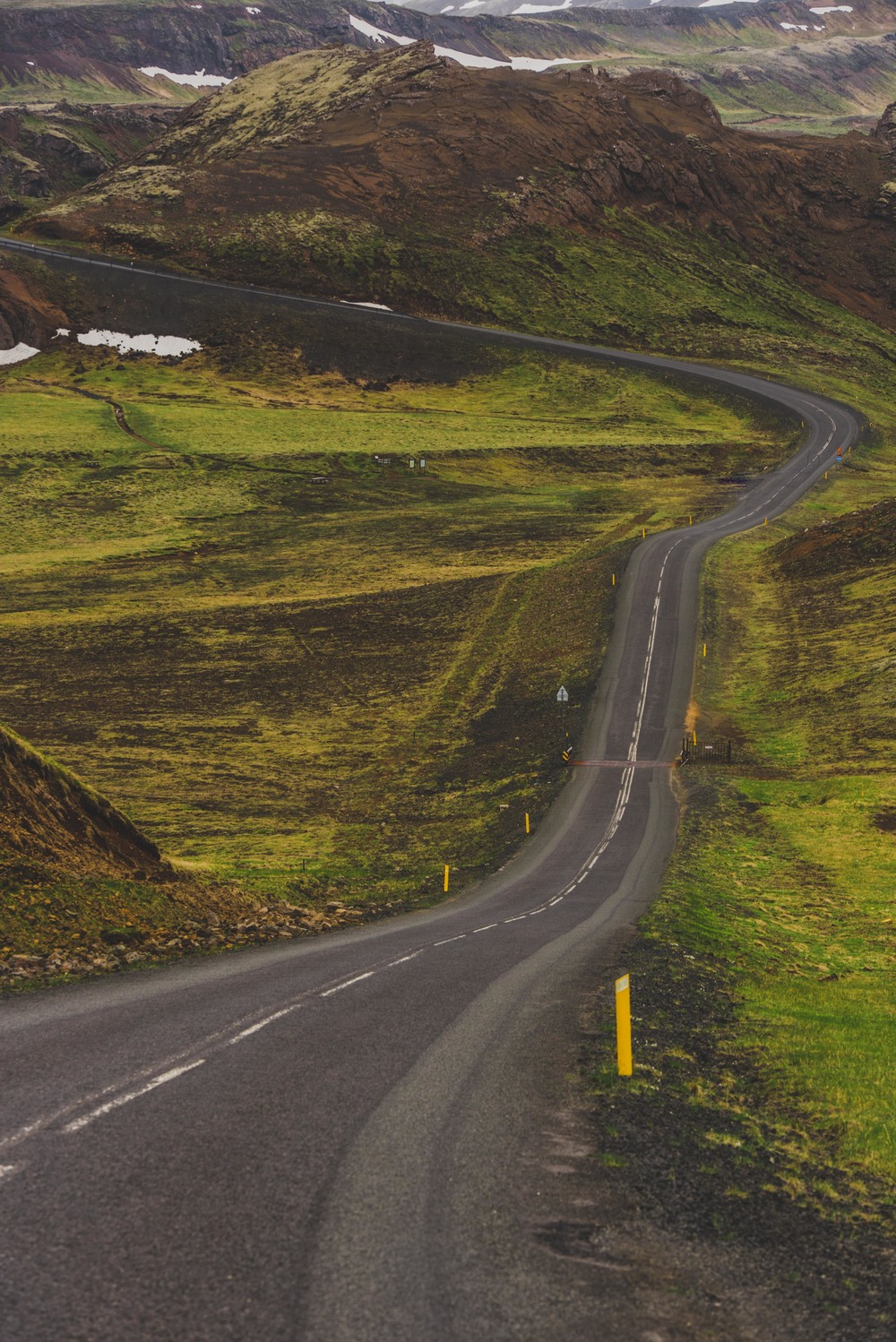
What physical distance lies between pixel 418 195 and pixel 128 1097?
189 meters

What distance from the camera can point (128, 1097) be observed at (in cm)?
1062

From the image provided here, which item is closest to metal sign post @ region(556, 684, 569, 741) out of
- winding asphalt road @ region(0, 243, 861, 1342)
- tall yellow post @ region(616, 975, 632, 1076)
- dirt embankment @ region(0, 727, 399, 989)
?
dirt embankment @ region(0, 727, 399, 989)

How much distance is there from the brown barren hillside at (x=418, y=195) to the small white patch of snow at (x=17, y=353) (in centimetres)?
3052

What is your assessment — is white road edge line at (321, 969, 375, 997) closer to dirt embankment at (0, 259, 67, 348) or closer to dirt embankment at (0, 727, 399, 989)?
dirt embankment at (0, 727, 399, 989)

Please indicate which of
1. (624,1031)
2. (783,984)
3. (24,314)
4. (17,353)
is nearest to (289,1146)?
(624,1031)

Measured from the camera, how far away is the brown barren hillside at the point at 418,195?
16538 centimetres

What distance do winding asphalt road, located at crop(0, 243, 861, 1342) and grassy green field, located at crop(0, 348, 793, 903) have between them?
441 inches

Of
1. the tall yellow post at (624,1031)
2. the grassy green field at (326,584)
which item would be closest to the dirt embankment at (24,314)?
the grassy green field at (326,584)

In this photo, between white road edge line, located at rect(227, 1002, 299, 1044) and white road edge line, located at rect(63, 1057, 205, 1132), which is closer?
white road edge line, located at rect(63, 1057, 205, 1132)

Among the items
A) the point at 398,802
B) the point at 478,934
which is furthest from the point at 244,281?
the point at 478,934

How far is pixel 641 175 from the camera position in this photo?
192 m

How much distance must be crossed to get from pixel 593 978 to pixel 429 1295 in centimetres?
1012

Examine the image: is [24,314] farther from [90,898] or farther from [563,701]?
[90,898]

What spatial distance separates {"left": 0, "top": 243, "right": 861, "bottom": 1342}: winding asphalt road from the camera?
7.43 metres
